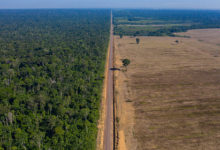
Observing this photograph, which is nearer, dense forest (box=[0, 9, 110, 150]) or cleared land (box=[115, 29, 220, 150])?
dense forest (box=[0, 9, 110, 150])

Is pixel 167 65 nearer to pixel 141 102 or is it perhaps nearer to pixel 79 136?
pixel 141 102

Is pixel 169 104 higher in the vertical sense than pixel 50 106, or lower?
lower

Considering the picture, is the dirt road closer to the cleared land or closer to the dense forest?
the cleared land

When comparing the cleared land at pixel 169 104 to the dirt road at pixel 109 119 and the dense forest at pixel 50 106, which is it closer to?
the dirt road at pixel 109 119

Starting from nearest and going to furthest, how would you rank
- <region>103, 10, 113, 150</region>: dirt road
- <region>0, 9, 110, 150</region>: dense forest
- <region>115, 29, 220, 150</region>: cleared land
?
1. <region>0, 9, 110, 150</region>: dense forest
2. <region>103, 10, 113, 150</region>: dirt road
3. <region>115, 29, 220, 150</region>: cleared land

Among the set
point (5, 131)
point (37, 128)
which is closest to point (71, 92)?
point (37, 128)

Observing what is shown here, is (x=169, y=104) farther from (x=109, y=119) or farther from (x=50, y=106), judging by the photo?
(x=50, y=106)

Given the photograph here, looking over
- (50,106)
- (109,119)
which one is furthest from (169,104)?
(50,106)

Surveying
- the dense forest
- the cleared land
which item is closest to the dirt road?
the cleared land
